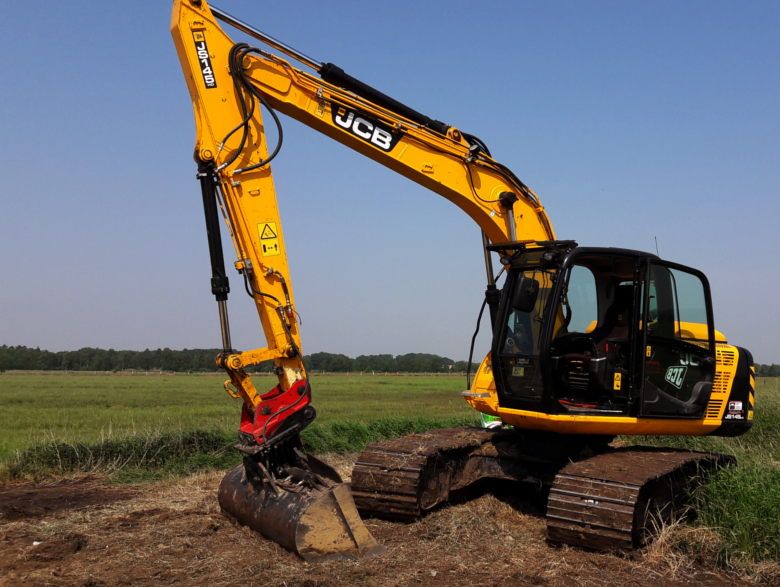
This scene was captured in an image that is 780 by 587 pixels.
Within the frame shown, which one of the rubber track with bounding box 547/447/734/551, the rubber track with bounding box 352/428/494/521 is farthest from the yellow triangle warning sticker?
the rubber track with bounding box 547/447/734/551

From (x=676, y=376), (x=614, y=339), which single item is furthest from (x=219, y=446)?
(x=676, y=376)

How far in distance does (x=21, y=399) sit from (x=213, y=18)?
26.5 metres

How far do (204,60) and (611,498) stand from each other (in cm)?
512

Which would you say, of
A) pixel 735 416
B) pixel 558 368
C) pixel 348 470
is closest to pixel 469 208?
pixel 558 368

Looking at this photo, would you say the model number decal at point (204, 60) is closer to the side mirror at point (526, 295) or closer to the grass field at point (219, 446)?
the side mirror at point (526, 295)

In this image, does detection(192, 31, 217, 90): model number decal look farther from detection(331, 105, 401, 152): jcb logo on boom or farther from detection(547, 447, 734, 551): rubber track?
detection(547, 447, 734, 551): rubber track

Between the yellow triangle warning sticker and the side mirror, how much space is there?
7.50 feet

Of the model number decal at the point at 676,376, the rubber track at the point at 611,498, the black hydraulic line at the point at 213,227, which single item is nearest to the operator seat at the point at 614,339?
the model number decal at the point at 676,376

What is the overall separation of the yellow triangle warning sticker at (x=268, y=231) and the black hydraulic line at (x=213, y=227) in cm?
38

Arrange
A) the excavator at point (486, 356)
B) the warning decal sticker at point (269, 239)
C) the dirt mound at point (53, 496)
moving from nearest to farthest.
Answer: the excavator at point (486, 356)
the warning decal sticker at point (269, 239)
the dirt mound at point (53, 496)

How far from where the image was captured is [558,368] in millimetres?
7496

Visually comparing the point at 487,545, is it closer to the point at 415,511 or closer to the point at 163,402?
the point at 415,511

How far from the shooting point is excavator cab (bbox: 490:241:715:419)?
7324 mm

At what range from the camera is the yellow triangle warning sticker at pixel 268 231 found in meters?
7.31
